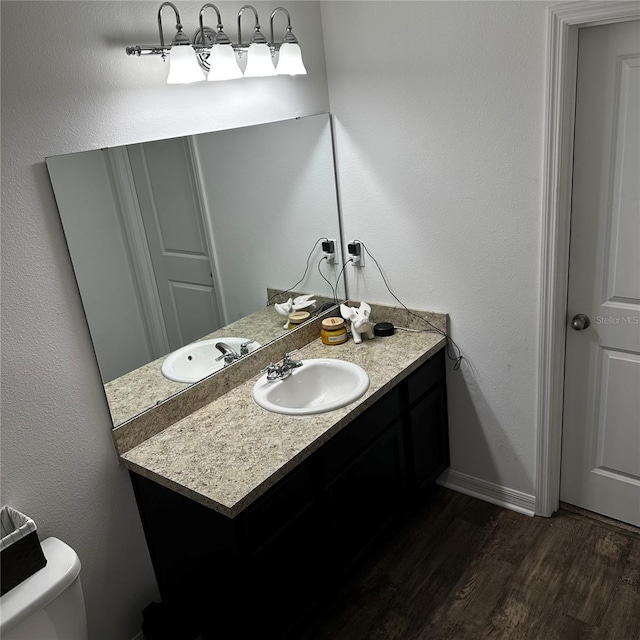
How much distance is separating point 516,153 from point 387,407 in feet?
3.47

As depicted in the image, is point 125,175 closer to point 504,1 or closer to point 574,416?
point 504,1

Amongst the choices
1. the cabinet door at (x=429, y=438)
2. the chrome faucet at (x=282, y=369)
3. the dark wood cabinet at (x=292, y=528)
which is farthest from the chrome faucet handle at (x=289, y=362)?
the cabinet door at (x=429, y=438)

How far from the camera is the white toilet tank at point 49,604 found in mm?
1686

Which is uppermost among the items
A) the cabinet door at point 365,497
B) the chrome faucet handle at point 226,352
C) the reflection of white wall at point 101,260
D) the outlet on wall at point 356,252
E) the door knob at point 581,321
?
the reflection of white wall at point 101,260

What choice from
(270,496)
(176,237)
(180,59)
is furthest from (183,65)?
(270,496)

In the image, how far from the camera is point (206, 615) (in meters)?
2.12

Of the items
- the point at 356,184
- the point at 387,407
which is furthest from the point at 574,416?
the point at 356,184

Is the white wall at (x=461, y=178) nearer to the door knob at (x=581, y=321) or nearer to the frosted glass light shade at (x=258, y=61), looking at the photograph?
the door knob at (x=581, y=321)

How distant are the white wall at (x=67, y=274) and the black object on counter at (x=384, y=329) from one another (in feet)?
3.68

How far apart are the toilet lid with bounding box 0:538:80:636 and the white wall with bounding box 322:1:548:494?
167 cm

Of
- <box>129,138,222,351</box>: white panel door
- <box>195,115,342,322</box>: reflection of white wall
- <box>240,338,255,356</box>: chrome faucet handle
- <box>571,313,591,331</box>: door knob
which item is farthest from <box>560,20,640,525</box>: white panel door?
<box>129,138,222,351</box>: white panel door

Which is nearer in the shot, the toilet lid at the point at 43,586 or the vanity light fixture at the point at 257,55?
the toilet lid at the point at 43,586

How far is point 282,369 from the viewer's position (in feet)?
8.27

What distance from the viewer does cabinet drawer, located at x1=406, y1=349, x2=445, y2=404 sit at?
8.57 ft
